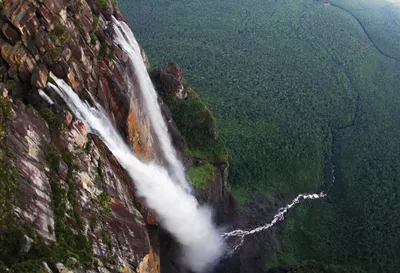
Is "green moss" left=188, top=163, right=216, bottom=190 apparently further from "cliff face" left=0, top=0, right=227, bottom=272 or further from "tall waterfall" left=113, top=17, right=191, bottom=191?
A: "cliff face" left=0, top=0, right=227, bottom=272

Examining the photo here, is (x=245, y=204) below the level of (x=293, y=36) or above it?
below

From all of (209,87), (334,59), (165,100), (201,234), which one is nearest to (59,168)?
(201,234)

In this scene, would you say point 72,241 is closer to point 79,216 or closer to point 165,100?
point 79,216

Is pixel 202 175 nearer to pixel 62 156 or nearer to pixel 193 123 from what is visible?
pixel 193 123

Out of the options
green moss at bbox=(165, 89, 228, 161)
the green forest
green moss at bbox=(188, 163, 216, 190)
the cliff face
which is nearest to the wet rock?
the cliff face

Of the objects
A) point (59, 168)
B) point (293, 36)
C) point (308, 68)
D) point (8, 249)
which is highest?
point (293, 36)

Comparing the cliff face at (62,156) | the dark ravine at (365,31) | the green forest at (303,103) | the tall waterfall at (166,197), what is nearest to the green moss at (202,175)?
the tall waterfall at (166,197)

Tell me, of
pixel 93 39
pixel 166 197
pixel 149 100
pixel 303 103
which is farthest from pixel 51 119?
pixel 303 103
